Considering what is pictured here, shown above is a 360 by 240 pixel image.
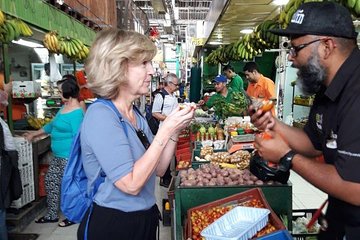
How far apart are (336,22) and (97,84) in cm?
114

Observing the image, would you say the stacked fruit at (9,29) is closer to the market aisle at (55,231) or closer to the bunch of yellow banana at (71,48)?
the bunch of yellow banana at (71,48)

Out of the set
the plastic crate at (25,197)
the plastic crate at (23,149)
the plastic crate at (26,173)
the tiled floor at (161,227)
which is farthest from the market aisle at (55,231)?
the plastic crate at (23,149)

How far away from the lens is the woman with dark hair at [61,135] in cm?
427

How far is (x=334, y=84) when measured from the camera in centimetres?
155

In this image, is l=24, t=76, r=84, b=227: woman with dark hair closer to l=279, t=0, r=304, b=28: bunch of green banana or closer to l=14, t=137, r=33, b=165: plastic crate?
l=14, t=137, r=33, b=165: plastic crate

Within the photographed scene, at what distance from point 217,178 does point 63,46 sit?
3.89 m

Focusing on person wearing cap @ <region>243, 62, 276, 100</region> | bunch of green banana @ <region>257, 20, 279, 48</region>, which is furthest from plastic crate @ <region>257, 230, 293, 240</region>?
person wearing cap @ <region>243, 62, 276, 100</region>

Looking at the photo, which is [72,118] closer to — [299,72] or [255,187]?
[255,187]

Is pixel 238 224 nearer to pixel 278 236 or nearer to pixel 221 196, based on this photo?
pixel 278 236

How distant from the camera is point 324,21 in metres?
1.53

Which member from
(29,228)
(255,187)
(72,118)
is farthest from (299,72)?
(29,228)

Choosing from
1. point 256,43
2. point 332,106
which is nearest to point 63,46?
point 256,43

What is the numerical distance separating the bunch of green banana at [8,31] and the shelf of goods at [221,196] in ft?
8.42

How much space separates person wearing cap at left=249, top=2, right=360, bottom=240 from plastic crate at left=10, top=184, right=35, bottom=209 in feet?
12.1
